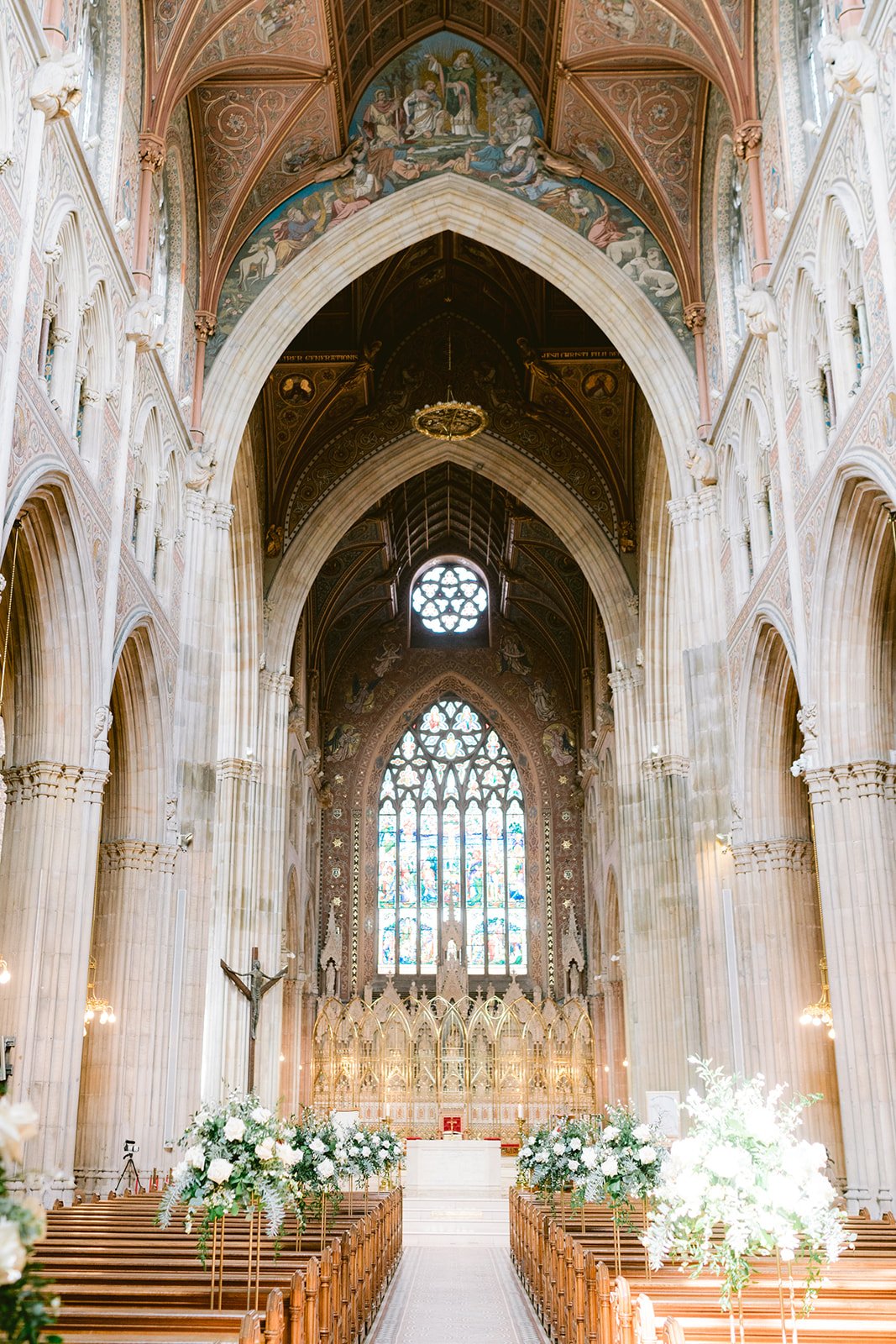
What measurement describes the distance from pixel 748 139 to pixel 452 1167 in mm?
21339

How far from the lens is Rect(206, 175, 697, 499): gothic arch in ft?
69.0

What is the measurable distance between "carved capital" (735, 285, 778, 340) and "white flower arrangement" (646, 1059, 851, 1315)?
12.1 m

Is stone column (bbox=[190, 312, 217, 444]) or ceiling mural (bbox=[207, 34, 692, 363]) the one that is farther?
ceiling mural (bbox=[207, 34, 692, 363])

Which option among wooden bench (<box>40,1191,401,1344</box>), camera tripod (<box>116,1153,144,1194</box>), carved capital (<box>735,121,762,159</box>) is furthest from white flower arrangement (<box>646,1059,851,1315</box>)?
carved capital (<box>735,121,762,159</box>)

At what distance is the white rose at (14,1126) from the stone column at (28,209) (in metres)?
8.60

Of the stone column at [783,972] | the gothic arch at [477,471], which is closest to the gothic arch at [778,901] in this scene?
the stone column at [783,972]

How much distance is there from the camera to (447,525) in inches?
1516

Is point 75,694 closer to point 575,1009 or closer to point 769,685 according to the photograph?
point 769,685

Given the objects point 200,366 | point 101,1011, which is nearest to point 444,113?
point 200,366

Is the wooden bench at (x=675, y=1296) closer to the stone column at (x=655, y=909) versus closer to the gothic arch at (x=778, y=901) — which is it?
the gothic arch at (x=778, y=901)

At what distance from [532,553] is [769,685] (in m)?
17.3

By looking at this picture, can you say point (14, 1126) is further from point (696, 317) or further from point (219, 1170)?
point (696, 317)

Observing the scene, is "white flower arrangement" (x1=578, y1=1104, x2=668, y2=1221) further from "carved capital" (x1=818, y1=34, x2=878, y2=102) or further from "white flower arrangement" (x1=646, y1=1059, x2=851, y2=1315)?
"carved capital" (x1=818, y1=34, x2=878, y2=102)

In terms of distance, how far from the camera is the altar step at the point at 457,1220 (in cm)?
2219
